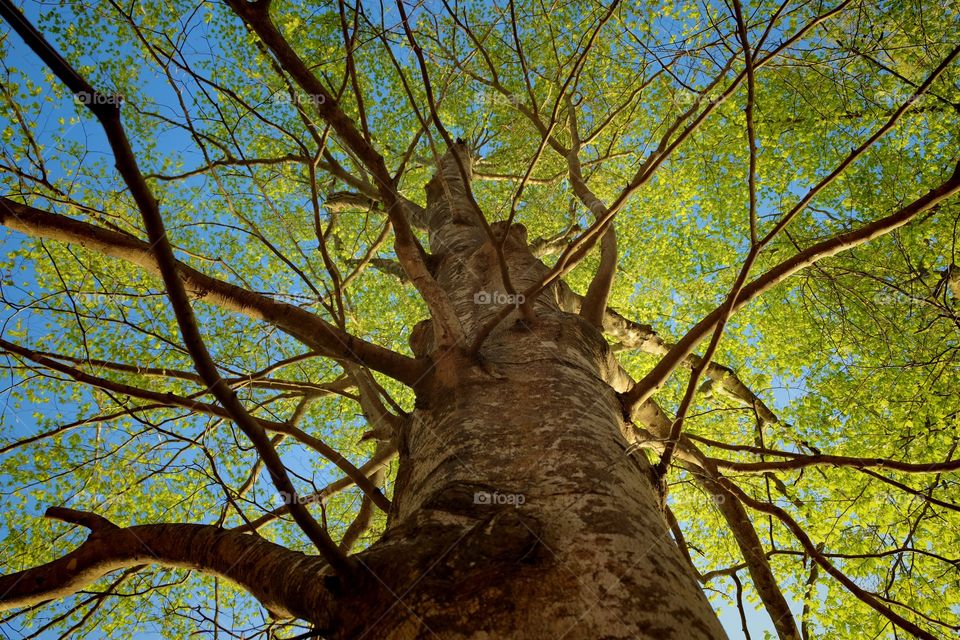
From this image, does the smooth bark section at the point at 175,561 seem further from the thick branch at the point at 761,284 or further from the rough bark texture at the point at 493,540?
the thick branch at the point at 761,284

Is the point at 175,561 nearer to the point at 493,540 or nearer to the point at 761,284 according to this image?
the point at 493,540

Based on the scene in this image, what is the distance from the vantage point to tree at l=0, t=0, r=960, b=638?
4.05 ft

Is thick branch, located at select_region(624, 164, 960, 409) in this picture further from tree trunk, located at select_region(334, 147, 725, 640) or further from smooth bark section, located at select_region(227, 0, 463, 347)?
smooth bark section, located at select_region(227, 0, 463, 347)

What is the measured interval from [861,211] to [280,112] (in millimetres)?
7893

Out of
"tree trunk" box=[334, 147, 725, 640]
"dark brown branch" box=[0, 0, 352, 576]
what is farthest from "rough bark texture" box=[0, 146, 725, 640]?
"dark brown branch" box=[0, 0, 352, 576]

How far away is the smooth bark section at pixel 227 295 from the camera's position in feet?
5.67

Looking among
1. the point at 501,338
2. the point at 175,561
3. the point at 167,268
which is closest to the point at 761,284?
the point at 501,338

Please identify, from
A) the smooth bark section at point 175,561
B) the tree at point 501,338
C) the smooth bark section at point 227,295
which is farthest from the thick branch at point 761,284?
the smooth bark section at point 175,561

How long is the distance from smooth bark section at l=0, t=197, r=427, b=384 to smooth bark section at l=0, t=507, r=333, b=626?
0.74 meters

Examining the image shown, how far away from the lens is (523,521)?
3.94 ft

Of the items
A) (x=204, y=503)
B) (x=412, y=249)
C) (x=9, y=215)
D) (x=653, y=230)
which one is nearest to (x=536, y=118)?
(x=412, y=249)

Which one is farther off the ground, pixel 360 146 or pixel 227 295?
pixel 360 146

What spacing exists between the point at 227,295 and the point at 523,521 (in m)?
1.42

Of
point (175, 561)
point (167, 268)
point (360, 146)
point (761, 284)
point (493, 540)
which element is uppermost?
point (360, 146)
